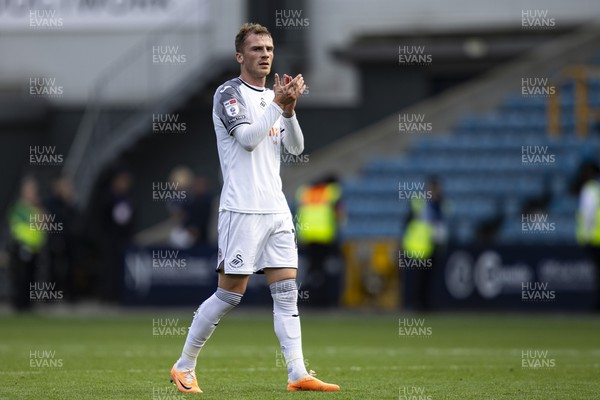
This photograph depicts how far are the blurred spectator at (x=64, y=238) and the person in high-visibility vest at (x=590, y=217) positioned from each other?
8534 millimetres

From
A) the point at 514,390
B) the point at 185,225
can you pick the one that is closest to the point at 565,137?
the point at 185,225

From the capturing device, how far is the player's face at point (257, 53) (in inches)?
343

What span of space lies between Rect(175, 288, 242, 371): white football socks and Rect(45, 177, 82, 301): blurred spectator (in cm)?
1345

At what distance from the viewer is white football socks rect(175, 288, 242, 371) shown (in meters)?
8.72

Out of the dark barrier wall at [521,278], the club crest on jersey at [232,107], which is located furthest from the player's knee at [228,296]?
the dark barrier wall at [521,278]

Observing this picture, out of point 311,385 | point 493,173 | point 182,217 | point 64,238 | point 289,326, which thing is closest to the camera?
point 311,385

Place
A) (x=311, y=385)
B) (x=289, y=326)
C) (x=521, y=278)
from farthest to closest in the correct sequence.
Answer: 1. (x=521, y=278)
2. (x=289, y=326)
3. (x=311, y=385)

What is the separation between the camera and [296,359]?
8.65 m

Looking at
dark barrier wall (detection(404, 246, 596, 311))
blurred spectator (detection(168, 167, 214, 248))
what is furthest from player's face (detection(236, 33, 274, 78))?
blurred spectator (detection(168, 167, 214, 248))

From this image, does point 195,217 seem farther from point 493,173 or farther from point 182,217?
point 493,173

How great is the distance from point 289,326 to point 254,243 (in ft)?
1.98

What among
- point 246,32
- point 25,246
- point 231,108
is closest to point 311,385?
point 231,108

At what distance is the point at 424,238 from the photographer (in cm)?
2039

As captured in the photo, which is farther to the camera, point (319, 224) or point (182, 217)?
point (182, 217)
